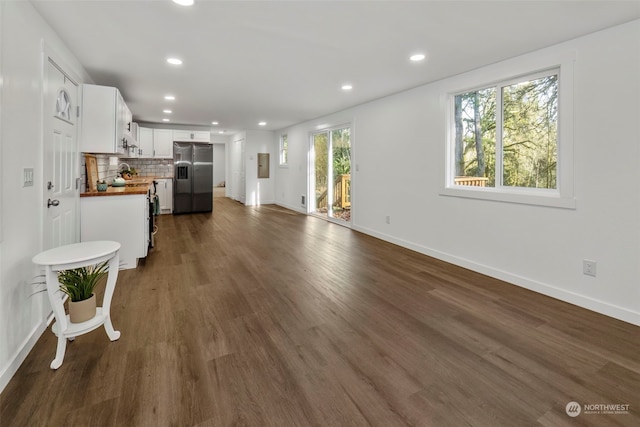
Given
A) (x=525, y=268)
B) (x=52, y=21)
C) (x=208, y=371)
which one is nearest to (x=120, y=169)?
(x=52, y=21)

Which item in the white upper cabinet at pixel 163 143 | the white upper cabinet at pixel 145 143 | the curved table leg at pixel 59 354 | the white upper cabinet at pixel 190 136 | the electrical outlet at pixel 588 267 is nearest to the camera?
the curved table leg at pixel 59 354

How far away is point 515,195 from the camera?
327cm

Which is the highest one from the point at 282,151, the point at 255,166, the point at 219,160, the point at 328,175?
the point at 219,160

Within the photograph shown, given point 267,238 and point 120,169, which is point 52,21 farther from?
point 120,169

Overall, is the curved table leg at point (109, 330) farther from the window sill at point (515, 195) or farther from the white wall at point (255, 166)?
the white wall at point (255, 166)

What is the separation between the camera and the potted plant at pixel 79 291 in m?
2.05

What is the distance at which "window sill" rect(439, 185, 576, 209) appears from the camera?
291 centimetres

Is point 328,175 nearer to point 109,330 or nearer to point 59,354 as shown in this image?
point 109,330

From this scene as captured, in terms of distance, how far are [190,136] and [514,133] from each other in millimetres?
7297

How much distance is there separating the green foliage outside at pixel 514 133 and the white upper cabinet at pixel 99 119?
160 inches

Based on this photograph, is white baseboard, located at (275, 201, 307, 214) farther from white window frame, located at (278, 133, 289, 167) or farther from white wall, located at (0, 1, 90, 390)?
white wall, located at (0, 1, 90, 390)

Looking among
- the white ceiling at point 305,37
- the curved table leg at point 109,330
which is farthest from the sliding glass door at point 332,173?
the curved table leg at point 109,330

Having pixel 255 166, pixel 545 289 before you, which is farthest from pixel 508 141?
pixel 255 166

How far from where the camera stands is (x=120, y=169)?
6.95 m
